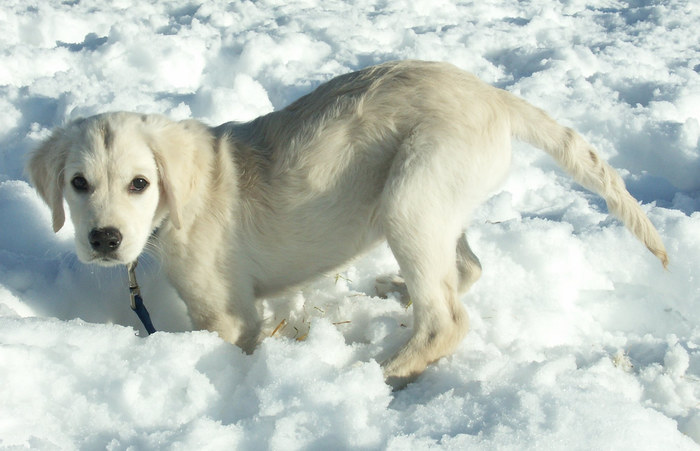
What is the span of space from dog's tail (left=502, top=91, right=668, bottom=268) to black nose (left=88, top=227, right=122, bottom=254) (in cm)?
162

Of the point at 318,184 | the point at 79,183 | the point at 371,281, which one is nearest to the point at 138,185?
the point at 79,183

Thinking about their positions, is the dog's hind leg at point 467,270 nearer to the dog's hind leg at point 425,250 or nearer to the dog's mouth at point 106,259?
the dog's hind leg at point 425,250

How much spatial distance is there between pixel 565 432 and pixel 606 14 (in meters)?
5.93

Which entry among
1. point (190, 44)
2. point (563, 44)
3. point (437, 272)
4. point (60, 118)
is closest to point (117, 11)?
point (190, 44)

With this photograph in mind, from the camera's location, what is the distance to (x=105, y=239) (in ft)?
7.77

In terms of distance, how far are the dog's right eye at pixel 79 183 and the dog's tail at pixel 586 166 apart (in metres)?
1.71

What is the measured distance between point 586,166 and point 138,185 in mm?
1780

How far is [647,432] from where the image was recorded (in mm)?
1864

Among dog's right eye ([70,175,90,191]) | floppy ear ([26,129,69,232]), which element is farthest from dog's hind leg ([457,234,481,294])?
floppy ear ([26,129,69,232])

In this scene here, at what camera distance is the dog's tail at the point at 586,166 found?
2600 millimetres

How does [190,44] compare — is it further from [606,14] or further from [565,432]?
[565,432]

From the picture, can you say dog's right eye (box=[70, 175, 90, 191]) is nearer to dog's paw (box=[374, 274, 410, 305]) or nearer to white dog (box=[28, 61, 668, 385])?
white dog (box=[28, 61, 668, 385])

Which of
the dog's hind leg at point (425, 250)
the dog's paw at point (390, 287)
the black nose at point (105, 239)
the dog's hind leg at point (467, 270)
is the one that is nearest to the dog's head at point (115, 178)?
the black nose at point (105, 239)

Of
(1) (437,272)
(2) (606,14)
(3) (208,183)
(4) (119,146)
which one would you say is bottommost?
(2) (606,14)
